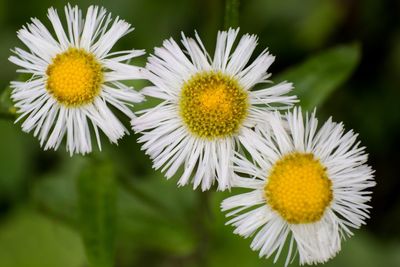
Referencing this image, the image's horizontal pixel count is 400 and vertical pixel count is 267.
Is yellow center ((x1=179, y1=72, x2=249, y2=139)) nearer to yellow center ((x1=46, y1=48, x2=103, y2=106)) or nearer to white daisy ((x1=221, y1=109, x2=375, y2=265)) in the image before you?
white daisy ((x1=221, y1=109, x2=375, y2=265))

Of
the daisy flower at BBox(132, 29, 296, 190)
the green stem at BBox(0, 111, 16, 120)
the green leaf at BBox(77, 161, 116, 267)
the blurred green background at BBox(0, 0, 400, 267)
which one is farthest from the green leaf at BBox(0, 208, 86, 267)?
the daisy flower at BBox(132, 29, 296, 190)

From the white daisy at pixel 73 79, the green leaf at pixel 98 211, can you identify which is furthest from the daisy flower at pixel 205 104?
the green leaf at pixel 98 211

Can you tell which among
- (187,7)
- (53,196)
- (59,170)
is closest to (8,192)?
(59,170)

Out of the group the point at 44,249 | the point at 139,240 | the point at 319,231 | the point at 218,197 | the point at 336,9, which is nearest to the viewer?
the point at 319,231

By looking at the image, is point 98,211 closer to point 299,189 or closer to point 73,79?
point 73,79

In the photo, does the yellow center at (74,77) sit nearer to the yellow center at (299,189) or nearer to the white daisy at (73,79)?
the white daisy at (73,79)

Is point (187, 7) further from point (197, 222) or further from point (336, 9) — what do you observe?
point (197, 222)

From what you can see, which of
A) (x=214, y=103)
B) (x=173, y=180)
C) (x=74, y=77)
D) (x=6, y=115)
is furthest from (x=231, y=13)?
(x=173, y=180)
